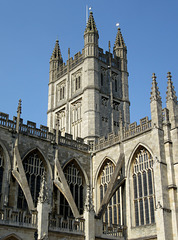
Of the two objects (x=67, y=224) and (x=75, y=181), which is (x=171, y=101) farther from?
(x=67, y=224)

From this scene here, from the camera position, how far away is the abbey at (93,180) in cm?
2062

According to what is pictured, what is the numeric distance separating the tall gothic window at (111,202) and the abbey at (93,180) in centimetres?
7

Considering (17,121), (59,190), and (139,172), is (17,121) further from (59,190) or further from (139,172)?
(139,172)

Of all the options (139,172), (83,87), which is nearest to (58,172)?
(139,172)

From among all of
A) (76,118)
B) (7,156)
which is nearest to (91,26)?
(76,118)

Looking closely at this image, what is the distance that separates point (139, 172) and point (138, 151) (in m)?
1.54

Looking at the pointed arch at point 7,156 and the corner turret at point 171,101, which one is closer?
the pointed arch at point 7,156

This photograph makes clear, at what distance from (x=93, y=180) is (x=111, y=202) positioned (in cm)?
274

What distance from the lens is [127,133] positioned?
86.9 ft

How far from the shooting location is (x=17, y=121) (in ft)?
82.0

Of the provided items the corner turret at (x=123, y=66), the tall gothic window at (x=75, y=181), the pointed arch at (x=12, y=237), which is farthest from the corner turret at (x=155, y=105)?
the pointed arch at (x=12, y=237)

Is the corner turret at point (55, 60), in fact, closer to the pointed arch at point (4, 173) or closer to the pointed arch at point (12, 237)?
the pointed arch at point (4, 173)

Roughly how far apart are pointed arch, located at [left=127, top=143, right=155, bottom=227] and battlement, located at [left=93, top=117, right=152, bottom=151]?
1128mm

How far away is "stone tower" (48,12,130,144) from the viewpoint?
3408cm
